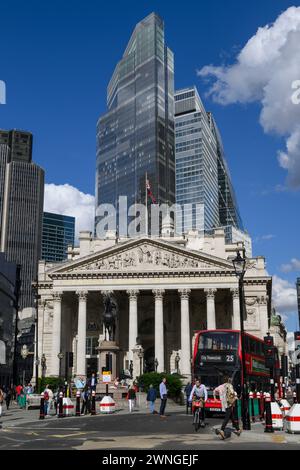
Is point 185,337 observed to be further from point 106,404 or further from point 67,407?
point 67,407

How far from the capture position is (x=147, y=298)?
78.2 metres

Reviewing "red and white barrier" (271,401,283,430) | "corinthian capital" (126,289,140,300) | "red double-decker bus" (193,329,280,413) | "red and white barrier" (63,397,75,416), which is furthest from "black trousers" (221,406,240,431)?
"corinthian capital" (126,289,140,300)

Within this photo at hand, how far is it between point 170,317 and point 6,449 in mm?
63522

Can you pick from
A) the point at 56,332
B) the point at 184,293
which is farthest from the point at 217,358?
the point at 56,332

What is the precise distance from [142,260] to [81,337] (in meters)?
12.2

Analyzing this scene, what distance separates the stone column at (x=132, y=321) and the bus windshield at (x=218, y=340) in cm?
3588

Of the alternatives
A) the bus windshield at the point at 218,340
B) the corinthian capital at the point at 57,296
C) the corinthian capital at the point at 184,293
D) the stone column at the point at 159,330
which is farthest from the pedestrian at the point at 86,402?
the corinthian capital at the point at 57,296

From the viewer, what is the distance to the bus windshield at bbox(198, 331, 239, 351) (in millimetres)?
33750

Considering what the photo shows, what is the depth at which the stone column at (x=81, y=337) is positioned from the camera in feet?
231

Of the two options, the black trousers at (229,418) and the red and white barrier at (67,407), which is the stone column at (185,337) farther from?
the black trousers at (229,418)

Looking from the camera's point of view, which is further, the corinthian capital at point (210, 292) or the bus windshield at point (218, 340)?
the corinthian capital at point (210, 292)

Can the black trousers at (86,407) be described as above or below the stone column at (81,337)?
below

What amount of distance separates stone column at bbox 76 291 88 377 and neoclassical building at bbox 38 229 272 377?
12 centimetres
